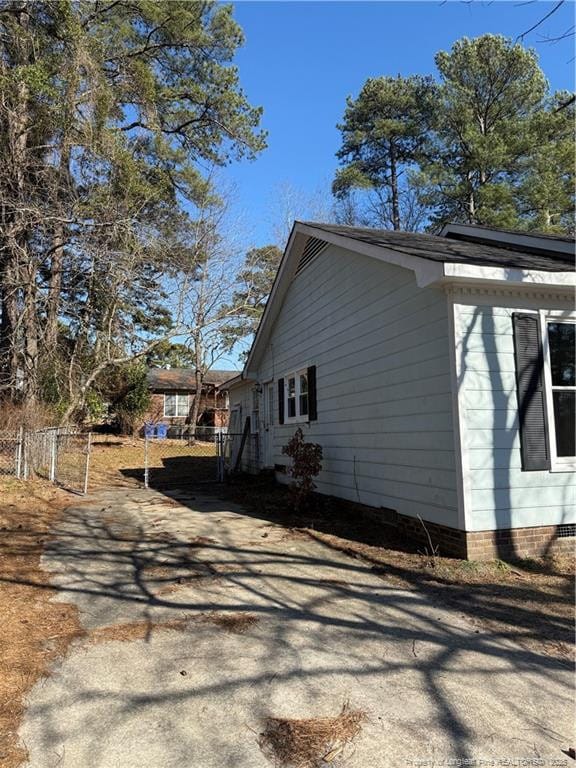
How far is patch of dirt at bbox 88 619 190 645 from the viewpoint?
3896mm

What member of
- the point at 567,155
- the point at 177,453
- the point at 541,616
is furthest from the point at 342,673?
the point at 567,155

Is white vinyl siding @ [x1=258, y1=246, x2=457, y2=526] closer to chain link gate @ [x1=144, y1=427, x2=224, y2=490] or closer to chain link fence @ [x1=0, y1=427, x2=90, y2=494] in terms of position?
chain link gate @ [x1=144, y1=427, x2=224, y2=490]

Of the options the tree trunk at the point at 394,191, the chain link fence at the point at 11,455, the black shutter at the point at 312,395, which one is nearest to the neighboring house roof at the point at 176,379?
the tree trunk at the point at 394,191

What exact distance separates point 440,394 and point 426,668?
11.1 feet

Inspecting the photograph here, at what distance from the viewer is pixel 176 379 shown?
36281 mm

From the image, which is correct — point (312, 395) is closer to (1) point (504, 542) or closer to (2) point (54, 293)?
(1) point (504, 542)

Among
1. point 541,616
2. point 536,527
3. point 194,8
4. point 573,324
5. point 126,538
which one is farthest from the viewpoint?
point 194,8

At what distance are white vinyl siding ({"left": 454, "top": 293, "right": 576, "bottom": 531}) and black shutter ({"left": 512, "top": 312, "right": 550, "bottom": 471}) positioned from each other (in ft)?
0.21

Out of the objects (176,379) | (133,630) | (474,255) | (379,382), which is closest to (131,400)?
(176,379)

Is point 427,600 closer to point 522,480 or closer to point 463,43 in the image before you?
point 522,480

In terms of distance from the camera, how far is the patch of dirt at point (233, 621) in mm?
4083

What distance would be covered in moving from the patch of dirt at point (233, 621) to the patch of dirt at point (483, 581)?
1.68 meters

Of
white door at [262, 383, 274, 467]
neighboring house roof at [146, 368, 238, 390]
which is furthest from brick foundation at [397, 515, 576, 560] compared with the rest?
neighboring house roof at [146, 368, 238, 390]

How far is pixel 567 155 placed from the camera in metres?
21.4
